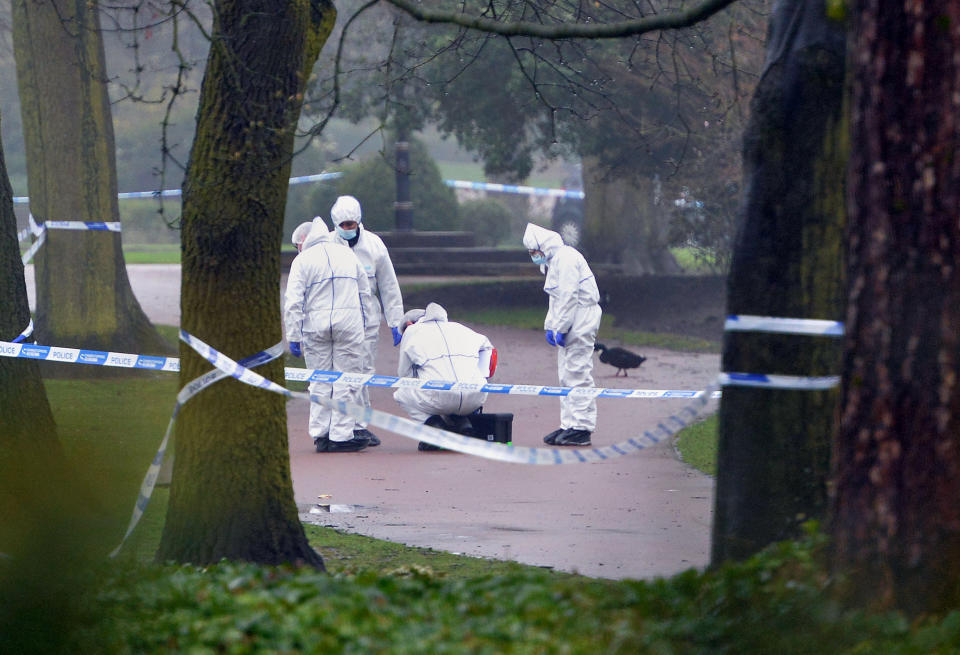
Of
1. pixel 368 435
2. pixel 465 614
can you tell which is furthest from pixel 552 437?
pixel 465 614

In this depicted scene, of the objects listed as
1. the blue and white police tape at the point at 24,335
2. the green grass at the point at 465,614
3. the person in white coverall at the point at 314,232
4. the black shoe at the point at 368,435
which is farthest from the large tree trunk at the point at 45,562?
the person in white coverall at the point at 314,232

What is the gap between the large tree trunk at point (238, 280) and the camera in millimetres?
6254

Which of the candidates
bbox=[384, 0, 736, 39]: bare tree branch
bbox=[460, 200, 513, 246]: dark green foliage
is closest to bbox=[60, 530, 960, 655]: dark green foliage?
bbox=[384, 0, 736, 39]: bare tree branch

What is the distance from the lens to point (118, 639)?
3.93m

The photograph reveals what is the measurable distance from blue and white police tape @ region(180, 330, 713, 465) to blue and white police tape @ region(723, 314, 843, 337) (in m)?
0.40

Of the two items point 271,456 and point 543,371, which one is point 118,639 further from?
point 543,371

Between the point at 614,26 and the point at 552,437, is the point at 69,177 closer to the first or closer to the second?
the point at 552,437

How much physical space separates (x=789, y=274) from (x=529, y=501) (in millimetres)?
3914

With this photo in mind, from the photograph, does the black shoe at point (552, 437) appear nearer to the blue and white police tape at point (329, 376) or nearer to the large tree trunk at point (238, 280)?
the blue and white police tape at point (329, 376)

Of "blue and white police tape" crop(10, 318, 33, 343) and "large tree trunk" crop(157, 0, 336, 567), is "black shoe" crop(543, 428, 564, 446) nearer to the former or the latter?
"blue and white police tape" crop(10, 318, 33, 343)

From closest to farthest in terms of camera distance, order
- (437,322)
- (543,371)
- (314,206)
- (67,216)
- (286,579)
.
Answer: (286,579)
(437,322)
(67,216)
(543,371)
(314,206)

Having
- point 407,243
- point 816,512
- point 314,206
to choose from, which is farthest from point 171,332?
point 816,512

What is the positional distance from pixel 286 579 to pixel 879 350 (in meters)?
2.39

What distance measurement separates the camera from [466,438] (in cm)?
620
